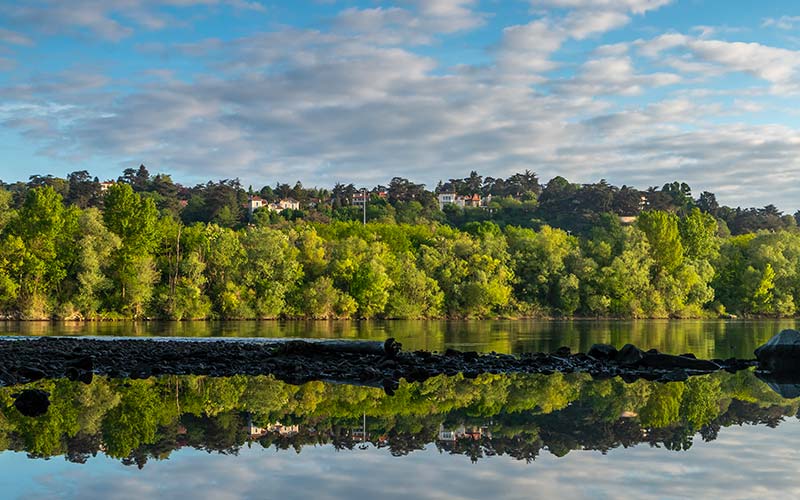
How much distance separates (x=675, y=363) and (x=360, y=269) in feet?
223

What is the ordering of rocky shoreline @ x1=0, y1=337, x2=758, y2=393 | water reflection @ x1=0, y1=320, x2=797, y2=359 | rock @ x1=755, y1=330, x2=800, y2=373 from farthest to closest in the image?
water reflection @ x1=0, y1=320, x2=797, y2=359, rock @ x1=755, y1=330, x2=800, y2=373, rocky shoreline @ x1=0, y1=337, x2=758, y2=393

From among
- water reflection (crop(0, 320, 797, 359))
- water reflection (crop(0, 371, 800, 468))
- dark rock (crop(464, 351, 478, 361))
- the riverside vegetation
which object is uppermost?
the riverside vegetation

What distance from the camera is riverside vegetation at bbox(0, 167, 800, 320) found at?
80.7 m

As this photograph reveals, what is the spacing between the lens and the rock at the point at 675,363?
1016 inches

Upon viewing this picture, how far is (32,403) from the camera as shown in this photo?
14820 mm

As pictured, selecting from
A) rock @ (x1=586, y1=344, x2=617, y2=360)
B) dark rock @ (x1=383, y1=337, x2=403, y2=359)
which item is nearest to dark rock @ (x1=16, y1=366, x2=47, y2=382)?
dark rock @ (x1=383, y1=337, x2=403, y2=359)

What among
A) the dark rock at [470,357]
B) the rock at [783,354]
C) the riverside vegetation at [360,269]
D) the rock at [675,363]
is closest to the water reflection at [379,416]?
the rock at [675,363]

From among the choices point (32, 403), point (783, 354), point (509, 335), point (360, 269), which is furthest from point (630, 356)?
point (360, 269)

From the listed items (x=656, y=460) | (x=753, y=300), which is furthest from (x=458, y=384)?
(x=753, y=300)

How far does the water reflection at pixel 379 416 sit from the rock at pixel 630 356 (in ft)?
18.9

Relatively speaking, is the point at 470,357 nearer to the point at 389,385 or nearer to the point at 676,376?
the point at 676,376

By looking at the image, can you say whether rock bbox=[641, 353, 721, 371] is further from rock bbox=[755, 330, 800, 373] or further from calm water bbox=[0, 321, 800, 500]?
calm water bbox=[0, 321, 800, 500]

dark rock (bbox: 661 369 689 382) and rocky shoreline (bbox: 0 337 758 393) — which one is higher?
rocky shoreline (bbox: 0 337 758 393)

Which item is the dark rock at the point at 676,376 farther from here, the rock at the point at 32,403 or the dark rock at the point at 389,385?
the rock at the point at 32,403
